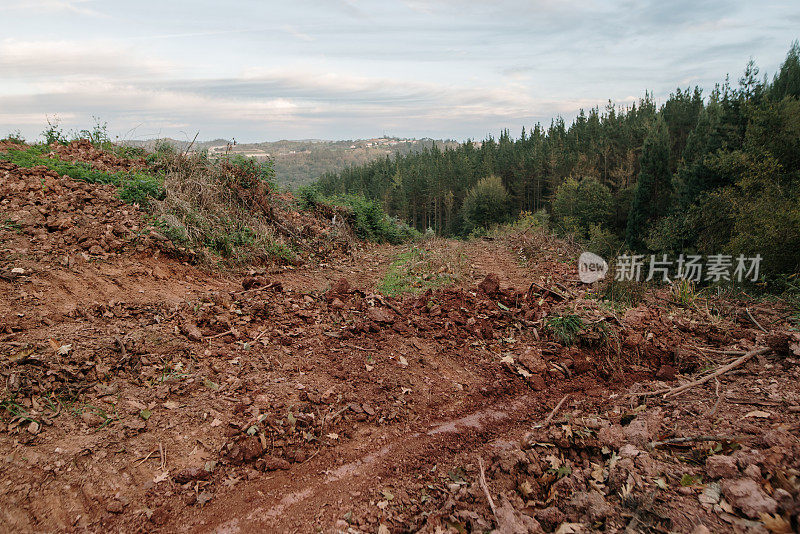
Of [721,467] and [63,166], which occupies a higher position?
[63,166]

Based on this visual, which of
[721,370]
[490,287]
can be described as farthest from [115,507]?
[721,370]

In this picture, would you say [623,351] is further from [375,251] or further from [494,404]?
[375,251]

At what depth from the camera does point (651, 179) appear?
3022 cm

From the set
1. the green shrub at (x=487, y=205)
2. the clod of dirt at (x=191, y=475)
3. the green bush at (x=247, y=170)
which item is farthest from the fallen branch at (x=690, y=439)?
the green shrub at (x=487, y=205)

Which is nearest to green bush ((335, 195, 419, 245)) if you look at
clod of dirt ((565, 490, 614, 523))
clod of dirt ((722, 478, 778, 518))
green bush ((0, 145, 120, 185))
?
green bush ((0, 145, 120, 185))

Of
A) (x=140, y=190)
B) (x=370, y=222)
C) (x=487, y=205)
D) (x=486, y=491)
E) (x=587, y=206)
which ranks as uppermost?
(x=140, y=190)

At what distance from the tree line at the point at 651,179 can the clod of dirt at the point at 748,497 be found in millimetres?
7620

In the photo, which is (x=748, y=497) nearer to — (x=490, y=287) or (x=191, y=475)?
(x=191, y=475)

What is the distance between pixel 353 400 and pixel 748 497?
2.70 metres

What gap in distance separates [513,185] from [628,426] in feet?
156

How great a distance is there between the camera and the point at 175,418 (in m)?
3.14

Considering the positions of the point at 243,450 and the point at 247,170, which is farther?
the point at 247,170

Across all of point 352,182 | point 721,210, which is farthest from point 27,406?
point 352,182

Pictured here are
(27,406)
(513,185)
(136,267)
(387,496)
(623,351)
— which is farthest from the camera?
(513,185)
